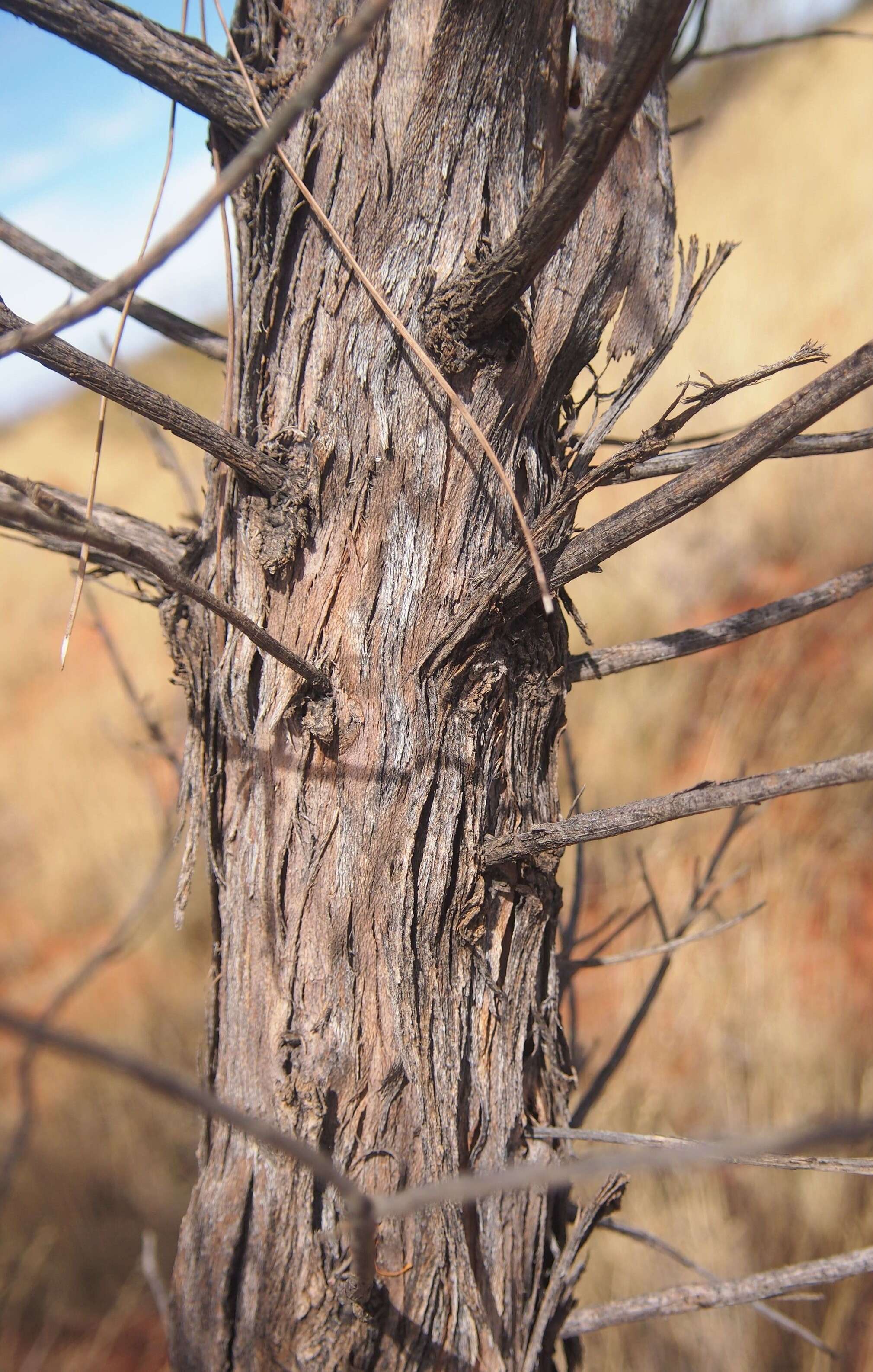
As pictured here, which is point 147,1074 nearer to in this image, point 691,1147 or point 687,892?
point 691,1147

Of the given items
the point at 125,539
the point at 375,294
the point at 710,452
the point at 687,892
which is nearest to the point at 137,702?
the point at 125,539

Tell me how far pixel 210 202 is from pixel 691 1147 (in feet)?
2.11

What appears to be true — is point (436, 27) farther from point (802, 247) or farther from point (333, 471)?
point (802, 247)

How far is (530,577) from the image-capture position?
61cm

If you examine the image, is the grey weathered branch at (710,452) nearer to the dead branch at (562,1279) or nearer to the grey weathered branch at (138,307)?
the grey weathered branch at (138,307)

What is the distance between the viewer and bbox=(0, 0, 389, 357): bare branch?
0.27 metres

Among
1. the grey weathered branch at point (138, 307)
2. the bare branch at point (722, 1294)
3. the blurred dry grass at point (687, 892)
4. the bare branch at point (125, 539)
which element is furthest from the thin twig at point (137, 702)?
the bare branch at point (722, 1294)

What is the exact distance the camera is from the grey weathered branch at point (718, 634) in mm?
687

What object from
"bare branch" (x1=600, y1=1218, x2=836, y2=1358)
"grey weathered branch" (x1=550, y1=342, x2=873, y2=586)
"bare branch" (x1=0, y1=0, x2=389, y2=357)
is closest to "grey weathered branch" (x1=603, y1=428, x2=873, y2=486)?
"grey weathered branch" (x1=550, y1=342, x2=873, y2=586)

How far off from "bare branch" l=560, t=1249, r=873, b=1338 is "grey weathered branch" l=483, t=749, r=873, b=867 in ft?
1.19

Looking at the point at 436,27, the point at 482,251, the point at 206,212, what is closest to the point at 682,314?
the point at 482,251

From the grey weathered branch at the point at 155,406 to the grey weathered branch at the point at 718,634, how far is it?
309 mm

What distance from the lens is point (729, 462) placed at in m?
0.53

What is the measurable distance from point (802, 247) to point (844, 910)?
4.18 meters
